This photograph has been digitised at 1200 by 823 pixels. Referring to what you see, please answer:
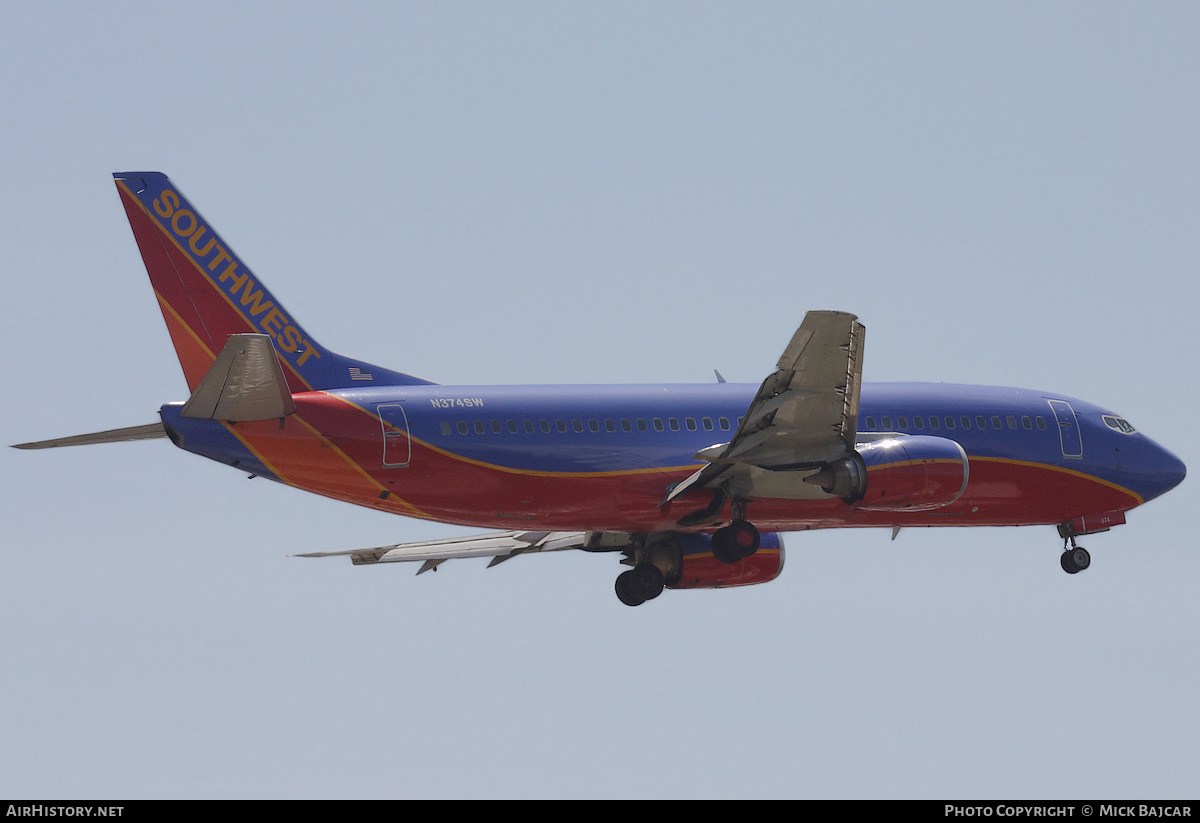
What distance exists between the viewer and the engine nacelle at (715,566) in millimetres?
39344

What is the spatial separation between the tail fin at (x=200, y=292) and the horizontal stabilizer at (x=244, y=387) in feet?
8.08

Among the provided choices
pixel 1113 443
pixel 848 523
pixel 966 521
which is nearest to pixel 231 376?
pixel 848 523

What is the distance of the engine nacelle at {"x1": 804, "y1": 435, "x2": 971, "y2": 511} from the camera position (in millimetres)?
33125

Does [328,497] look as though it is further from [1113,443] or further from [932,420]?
[1113,443]

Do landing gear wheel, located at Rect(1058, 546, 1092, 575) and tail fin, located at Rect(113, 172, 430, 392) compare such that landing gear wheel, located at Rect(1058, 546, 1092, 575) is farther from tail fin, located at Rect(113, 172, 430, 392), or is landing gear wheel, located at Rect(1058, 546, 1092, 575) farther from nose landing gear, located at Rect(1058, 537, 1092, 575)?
tail fin, located at Rect(113, 172, 430, 392)

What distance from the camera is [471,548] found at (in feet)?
127

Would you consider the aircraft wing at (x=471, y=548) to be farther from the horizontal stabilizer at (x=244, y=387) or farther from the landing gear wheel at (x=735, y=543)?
the horizontal stabilizer at (x=244, y=387)

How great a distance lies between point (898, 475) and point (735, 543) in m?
3.64

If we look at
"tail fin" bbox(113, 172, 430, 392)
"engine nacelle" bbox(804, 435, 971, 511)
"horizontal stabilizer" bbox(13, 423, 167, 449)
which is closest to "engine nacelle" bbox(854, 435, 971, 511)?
"engine nacelle" bbox(804, 435, 971, 511)

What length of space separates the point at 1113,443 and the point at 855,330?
11.2 metres

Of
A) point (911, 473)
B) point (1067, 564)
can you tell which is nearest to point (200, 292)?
point (911, 473)

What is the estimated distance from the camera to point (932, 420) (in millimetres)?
36688

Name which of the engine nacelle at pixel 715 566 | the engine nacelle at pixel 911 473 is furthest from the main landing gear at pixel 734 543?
the engine nacelle at pixel 715 566

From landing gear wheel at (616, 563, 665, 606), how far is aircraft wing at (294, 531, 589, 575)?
144 cm
